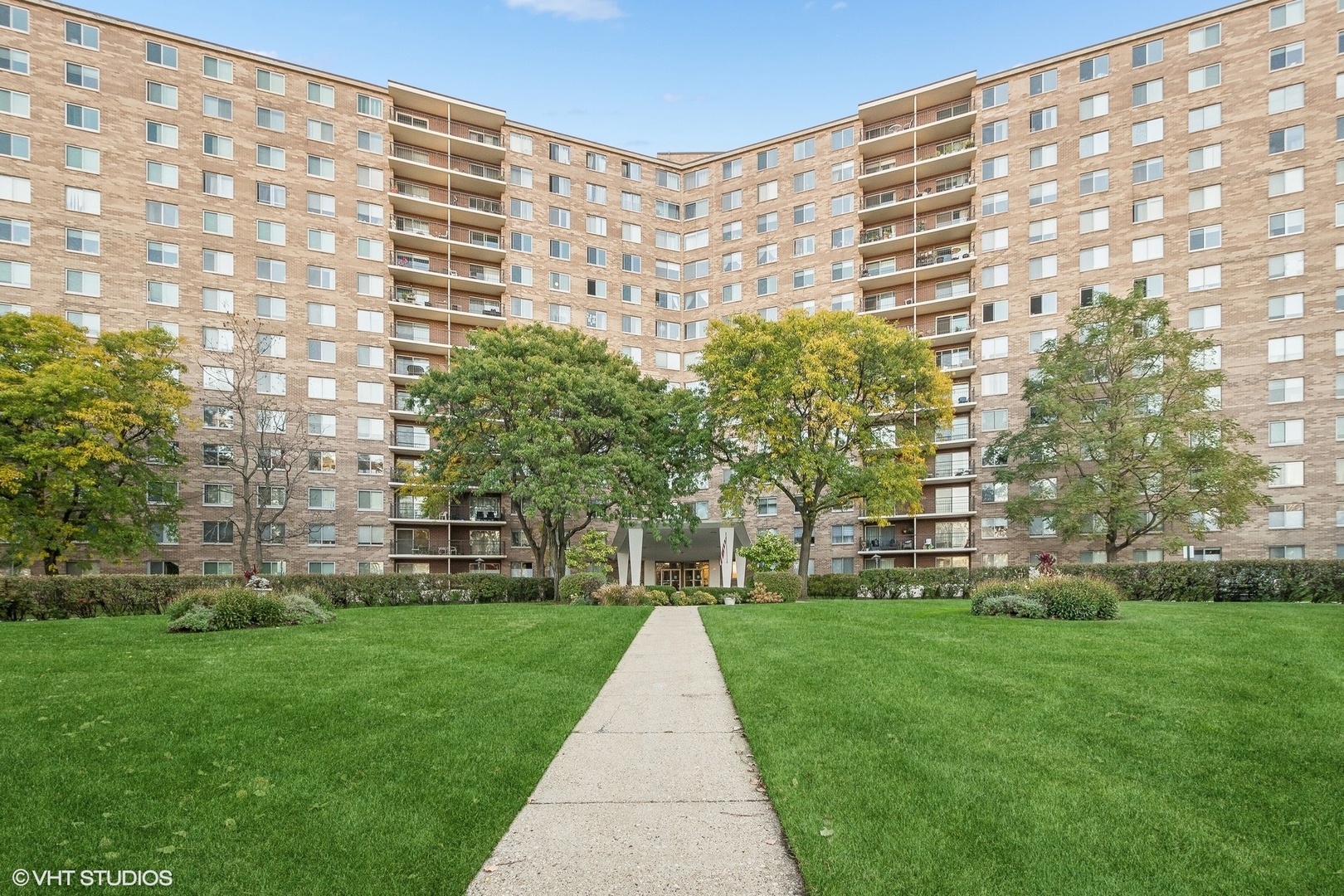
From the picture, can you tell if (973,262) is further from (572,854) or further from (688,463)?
(572,854)

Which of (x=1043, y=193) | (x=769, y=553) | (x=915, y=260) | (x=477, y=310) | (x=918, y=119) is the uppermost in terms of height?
(x=918, y=119)

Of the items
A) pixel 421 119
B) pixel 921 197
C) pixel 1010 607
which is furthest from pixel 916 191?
pixel 1010 607

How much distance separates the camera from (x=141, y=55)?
49562 millimetres

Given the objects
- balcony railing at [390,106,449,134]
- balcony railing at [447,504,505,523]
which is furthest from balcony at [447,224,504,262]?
balcony railing at [447,504,505,523]

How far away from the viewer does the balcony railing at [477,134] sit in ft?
198

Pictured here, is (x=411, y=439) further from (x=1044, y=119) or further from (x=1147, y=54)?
(x=1147, y=54)

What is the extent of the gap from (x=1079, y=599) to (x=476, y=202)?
5338 cm

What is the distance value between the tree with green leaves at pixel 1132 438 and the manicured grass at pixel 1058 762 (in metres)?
26.8

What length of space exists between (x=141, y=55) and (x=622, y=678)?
57.6 metres

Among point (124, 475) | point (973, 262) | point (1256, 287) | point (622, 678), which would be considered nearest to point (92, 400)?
point (124, 475)

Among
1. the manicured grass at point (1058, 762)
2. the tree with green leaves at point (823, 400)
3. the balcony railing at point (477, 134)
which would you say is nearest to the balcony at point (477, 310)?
the balcony railing at point (477, 134)

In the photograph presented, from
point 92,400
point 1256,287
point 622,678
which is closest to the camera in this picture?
point 622,678

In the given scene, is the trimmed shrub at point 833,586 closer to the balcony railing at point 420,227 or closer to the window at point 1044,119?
the window at point 1044,119

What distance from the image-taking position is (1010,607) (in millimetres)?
20438
